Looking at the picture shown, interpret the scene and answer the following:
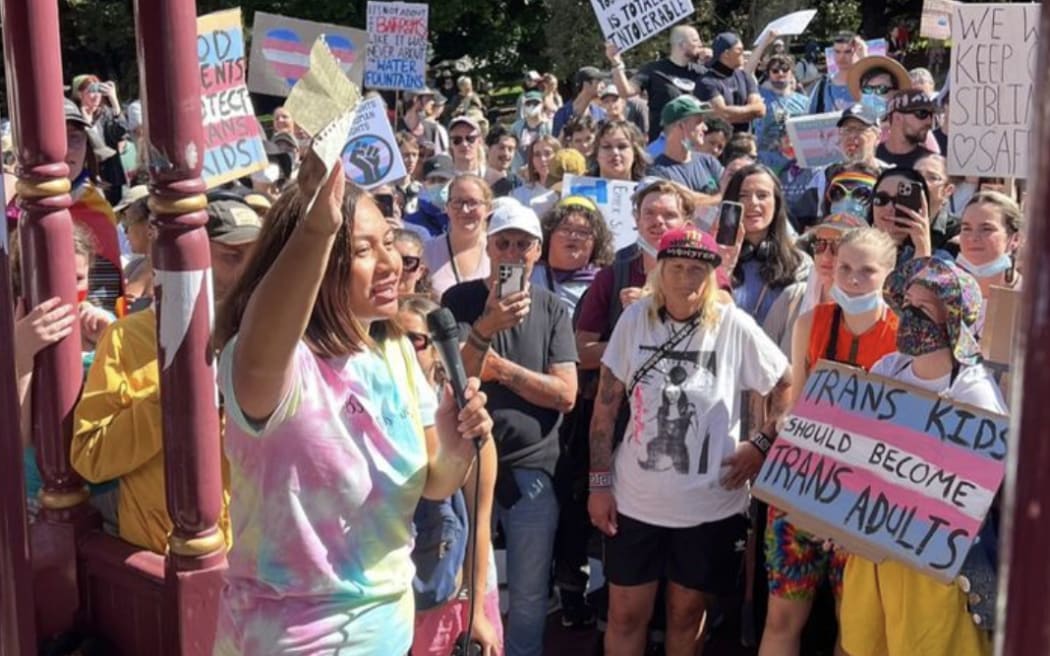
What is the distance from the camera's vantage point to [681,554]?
4309 mm

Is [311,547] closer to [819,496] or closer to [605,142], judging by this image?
[819,496]

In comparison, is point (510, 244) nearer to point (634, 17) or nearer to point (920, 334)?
point (920, 334)

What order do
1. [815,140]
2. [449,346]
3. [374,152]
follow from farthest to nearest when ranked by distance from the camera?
[815,140] < [374,152] < [449,346]

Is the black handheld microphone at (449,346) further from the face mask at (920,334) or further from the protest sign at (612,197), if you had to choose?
the protest sign at (612,197)

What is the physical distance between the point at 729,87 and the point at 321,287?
9084 millimetres

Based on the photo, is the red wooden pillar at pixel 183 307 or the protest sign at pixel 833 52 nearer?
the red wooden pillar at pixel 183 307

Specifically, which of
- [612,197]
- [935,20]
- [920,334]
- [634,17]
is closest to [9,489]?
[920,334]

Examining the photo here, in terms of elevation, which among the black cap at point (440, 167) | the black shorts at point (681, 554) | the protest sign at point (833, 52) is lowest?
the black shorts at point (681, 554)

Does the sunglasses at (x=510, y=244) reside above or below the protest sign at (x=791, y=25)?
below

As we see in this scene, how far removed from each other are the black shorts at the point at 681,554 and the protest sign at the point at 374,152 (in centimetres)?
348

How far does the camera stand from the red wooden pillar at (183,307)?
3.11 meters

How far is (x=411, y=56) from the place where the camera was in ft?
38.3

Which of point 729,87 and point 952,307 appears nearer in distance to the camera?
point 952,307

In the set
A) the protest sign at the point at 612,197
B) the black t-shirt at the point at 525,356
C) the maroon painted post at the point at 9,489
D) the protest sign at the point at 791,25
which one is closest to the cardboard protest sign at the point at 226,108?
the black t-shirt at the point at 525,356
